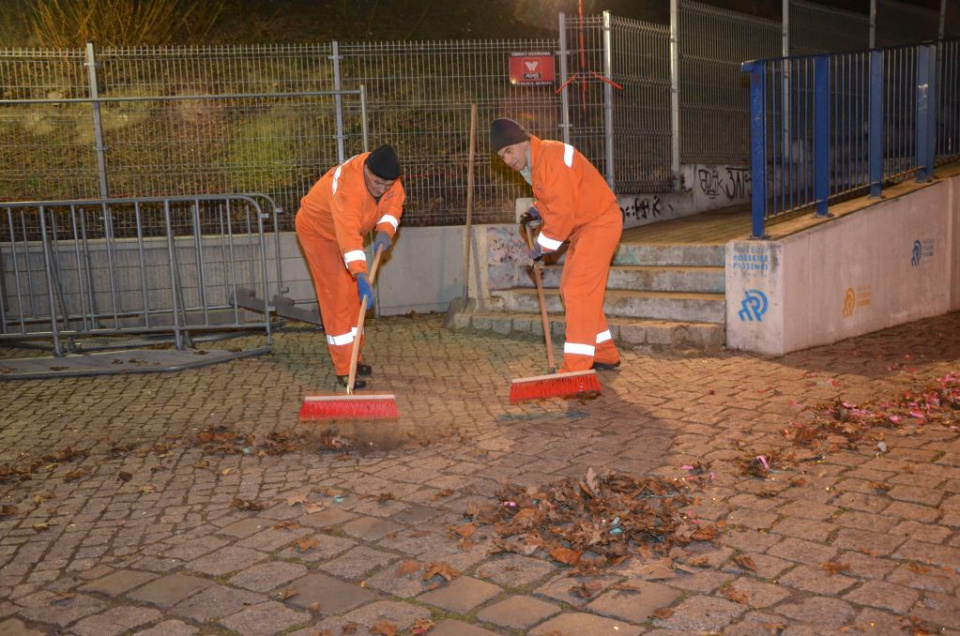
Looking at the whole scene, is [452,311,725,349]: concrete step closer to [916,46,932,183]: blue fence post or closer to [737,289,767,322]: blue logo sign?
[737,289,767,322]: blue logo sign

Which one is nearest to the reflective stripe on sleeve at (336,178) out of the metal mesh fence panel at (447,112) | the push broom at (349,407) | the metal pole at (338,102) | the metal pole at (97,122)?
the push broom at (349,407)

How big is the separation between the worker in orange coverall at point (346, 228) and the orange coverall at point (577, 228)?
109 cm

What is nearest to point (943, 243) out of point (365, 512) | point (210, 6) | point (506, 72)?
point (506, 72)

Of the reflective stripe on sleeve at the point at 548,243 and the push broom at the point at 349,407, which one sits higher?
the reflective stripe on sleeve at the point at 548,243

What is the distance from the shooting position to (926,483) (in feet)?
14.6

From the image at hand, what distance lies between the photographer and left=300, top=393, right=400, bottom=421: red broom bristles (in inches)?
212

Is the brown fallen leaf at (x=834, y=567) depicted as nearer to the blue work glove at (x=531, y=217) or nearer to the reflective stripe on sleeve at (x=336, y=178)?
the blue work glove at (x=531, y=217)

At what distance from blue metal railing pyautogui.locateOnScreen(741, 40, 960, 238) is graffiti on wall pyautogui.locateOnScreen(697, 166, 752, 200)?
335 cm

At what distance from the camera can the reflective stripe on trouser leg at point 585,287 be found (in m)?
6.32

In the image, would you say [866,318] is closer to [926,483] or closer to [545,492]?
[926,483]

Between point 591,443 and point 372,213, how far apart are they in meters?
2.65

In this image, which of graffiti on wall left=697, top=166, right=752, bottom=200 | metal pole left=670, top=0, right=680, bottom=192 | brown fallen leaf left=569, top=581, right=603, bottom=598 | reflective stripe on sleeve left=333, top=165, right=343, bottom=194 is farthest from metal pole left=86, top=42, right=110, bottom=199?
brown fallen leaf left=569, top=581, right=603, bottom=598

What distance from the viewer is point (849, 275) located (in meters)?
8.18

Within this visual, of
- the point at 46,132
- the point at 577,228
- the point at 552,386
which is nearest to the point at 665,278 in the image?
the point at 577,228
